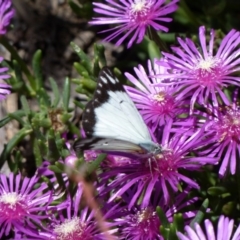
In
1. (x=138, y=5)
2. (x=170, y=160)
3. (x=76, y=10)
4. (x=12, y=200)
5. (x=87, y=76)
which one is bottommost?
(x=12, y=200)

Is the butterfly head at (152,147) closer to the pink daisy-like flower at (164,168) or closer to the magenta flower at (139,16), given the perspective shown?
the pink daisy-like flower at (164,168)

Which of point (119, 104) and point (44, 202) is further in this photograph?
point (44, 202)

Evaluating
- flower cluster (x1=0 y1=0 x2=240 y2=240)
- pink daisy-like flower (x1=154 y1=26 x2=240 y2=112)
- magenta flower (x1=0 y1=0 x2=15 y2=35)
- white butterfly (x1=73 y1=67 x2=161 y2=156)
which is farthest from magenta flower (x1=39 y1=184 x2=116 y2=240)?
magenta flower (x1=0 y1=0 x2=15 y2=35)

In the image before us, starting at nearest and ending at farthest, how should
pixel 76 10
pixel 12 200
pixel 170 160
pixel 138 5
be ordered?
pixel 170 160
pixel 12 200
pixel 138 5
pixel 76 10

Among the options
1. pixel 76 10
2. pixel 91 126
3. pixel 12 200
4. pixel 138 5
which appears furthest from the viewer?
pixel 76 10

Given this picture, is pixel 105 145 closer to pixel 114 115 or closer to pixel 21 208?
pixel 114 115

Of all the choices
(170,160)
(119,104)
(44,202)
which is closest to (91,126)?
(119,104)

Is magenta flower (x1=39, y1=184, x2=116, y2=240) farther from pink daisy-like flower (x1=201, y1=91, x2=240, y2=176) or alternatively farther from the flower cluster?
pink daisy-like flower (x1=201, y1=91, x2=240, y2=176)

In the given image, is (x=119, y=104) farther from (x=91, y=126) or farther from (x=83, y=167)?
(x=83, y=167)
